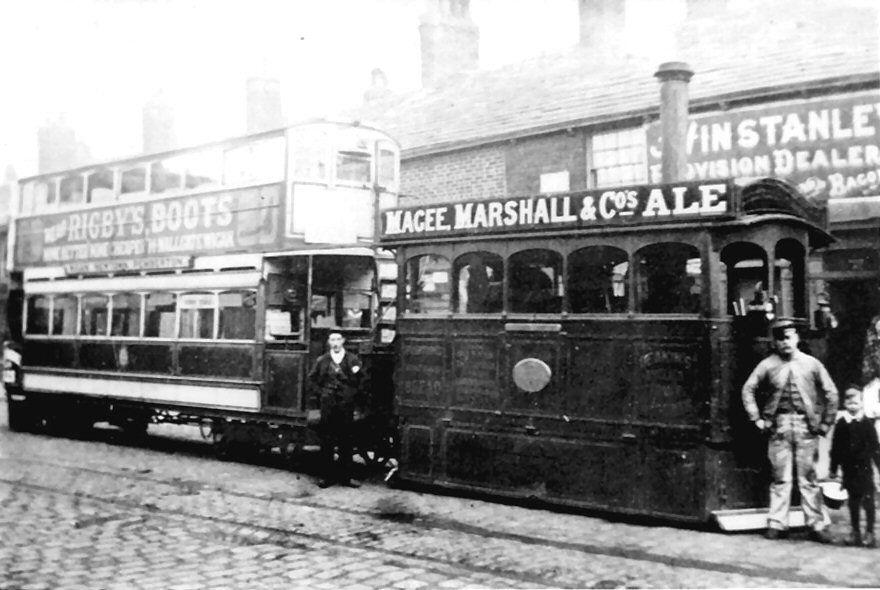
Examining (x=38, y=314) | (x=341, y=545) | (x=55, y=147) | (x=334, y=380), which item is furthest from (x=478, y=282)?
(x=55, y=147)

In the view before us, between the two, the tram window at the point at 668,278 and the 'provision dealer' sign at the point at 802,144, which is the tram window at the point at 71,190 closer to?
the 'provision dealer' sign at the point at 802,144

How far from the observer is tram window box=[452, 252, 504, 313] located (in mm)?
8133

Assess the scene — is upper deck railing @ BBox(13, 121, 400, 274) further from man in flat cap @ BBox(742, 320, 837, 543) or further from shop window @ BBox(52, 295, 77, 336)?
man in flat cap @ BBox(742, 320, 837, 543)

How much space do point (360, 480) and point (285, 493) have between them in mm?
1163

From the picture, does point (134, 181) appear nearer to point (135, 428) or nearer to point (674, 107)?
point (135, 428)

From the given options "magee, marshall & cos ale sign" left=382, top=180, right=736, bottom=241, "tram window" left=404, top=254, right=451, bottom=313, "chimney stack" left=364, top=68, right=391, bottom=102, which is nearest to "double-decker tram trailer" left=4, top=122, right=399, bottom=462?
"tram window" left=404, top=254, right=451, bottom=313

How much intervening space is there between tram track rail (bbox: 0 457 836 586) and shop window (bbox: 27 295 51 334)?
19.1 feet

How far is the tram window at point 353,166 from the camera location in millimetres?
11648

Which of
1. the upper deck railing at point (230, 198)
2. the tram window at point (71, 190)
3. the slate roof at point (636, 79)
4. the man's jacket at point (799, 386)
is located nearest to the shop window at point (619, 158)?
the slate roof at point (636, 79)

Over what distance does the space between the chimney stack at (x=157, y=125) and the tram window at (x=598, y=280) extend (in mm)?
23000

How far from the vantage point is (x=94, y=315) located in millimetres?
13742

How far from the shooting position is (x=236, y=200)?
11711 millimetres

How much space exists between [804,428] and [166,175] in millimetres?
Answer: 10181

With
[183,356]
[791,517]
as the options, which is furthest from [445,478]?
[183,356]
